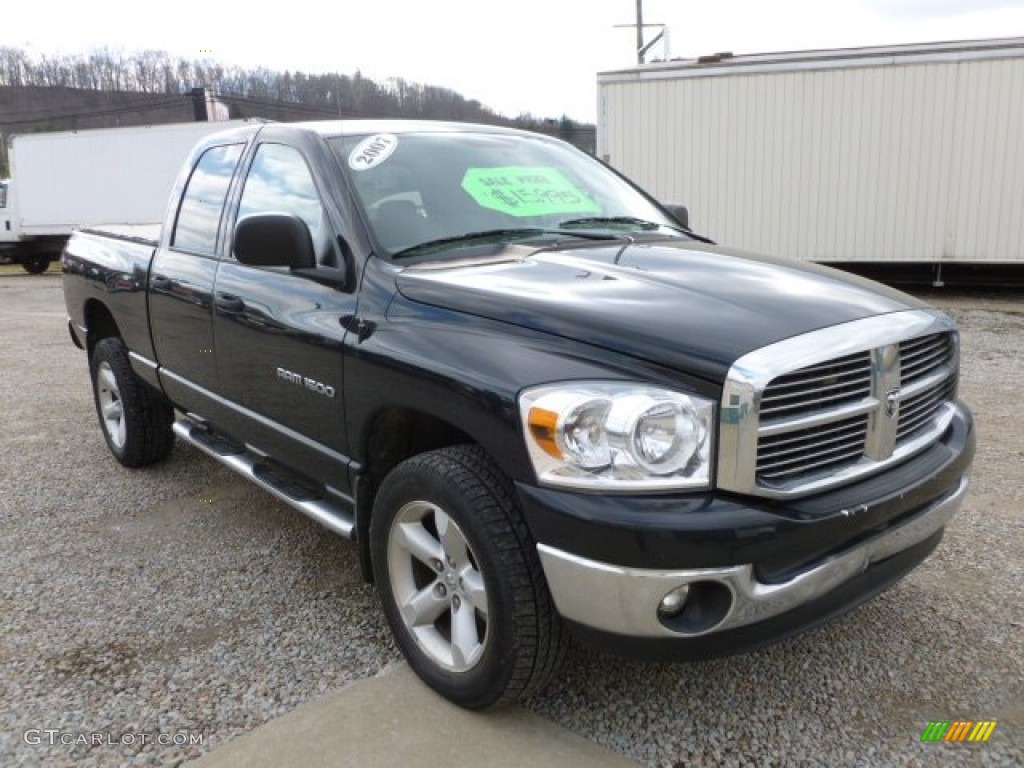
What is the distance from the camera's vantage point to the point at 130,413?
4.78 metres

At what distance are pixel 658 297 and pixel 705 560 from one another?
76cm

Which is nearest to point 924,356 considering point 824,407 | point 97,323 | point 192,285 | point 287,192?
point 824,407

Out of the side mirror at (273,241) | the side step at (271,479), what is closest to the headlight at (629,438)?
the side step at (271,479)

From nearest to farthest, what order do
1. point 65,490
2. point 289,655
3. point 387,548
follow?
point 387,548
point 289,655
point 65,490

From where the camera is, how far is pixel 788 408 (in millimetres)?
2154

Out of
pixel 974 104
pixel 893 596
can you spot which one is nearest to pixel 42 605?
pixel 893 596

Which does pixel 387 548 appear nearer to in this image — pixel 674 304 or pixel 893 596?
pixel 674 304

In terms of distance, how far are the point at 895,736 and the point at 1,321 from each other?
13.3 meters

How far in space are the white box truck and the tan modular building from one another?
11.6m

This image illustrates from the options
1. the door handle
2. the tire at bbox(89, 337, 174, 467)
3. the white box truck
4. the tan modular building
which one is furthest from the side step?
the white box truck

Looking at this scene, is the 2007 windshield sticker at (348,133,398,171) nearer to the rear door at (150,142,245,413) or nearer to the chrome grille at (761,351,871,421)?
the rear door at (150,142,245,413)

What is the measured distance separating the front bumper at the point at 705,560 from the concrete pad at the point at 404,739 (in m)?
0.46

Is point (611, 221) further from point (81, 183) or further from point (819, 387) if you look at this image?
point (81, 183)

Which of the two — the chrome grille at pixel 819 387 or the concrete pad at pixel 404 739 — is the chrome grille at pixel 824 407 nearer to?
the chrome grille at pixel 819 387
